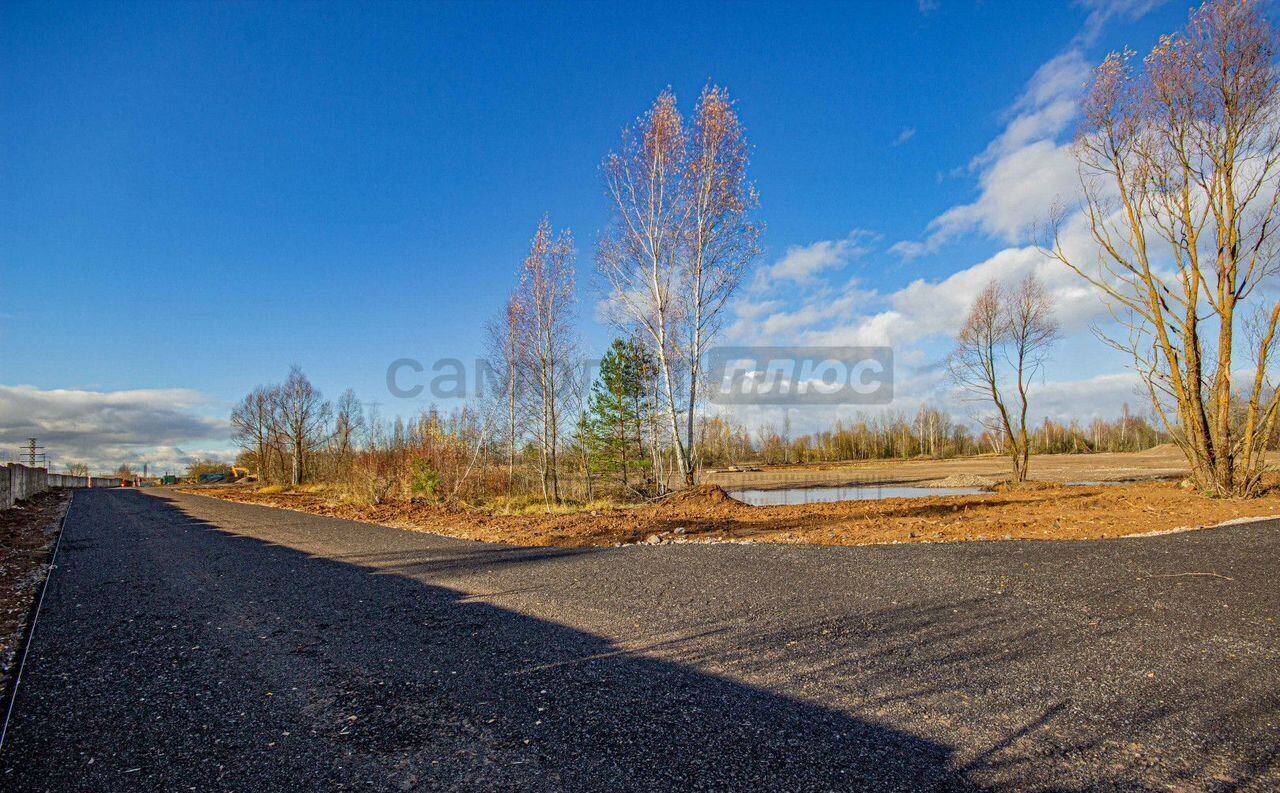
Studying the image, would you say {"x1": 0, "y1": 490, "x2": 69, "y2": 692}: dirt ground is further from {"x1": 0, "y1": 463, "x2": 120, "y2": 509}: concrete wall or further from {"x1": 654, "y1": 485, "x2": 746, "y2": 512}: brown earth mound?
{"x1": 654, "y1": 485, "x2": 746, "y2": 512}: brown earth mound

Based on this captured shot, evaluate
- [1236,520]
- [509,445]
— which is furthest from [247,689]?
[509,445]

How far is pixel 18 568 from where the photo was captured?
7750mm

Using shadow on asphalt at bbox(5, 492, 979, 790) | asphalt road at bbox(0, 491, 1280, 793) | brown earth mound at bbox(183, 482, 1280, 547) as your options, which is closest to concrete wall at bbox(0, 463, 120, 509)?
brown earth mound at bbox(183, 482, 1280, 547)

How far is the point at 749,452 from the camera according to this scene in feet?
255

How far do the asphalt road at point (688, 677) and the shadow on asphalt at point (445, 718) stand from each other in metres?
0.02

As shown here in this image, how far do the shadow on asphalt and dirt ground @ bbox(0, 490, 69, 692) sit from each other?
277 mm

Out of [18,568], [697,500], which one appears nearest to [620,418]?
[697,500]

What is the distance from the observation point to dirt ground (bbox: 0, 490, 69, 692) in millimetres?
4438

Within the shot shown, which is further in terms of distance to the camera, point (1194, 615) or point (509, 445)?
point (509, 445)

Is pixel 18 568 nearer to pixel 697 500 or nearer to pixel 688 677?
pixel 688 677

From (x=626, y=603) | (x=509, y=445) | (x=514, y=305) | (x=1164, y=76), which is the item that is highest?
(x=1164, y=76)

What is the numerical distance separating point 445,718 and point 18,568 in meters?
8.73

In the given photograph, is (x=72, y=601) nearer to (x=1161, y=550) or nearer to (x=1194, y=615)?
(x=1194, y=615)

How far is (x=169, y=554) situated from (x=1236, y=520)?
15.5 metres
